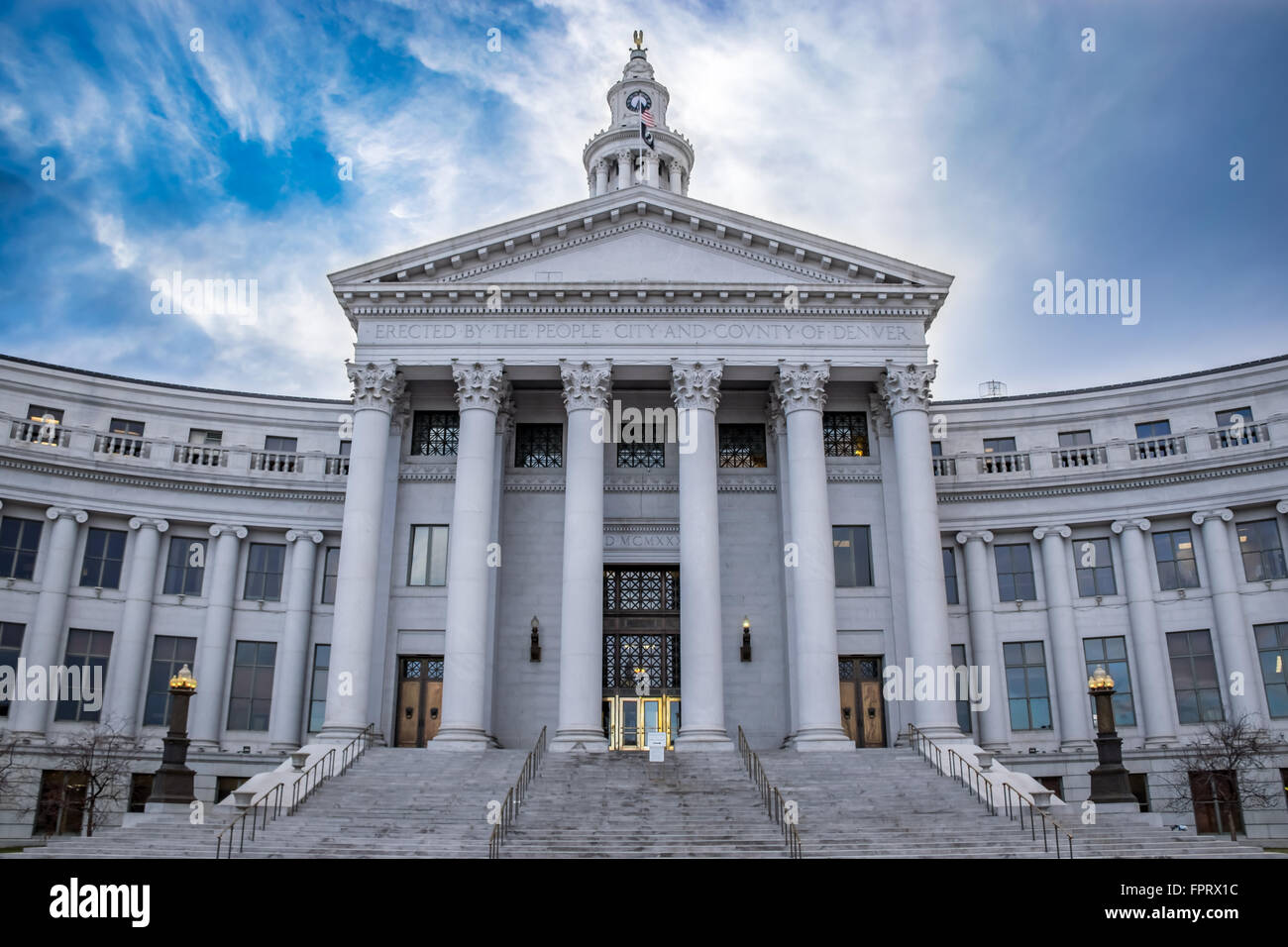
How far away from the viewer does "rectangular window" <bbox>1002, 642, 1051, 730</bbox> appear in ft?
126

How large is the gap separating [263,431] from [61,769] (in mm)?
16152

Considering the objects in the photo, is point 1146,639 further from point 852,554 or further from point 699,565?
point 699,565

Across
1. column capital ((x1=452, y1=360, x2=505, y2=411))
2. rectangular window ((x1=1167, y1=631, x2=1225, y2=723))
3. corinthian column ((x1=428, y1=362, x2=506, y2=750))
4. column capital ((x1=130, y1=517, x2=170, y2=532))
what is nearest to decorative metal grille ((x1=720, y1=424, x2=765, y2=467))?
corinthian column ((x1=428, y1=362, x2=506, y2=750))

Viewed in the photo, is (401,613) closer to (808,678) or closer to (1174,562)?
(808,678)

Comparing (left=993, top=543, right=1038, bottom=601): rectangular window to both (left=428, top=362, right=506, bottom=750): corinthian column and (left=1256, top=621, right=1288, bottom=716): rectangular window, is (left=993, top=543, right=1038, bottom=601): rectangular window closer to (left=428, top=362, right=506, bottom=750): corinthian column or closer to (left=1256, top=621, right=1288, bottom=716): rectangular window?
(left=1256, top=621, right=1288, bottom=716): rectangular window

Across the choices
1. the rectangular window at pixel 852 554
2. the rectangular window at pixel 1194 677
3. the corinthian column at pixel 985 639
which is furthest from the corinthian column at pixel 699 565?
the rectangular window at pixel 1194 677

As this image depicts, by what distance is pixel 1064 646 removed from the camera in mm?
38500

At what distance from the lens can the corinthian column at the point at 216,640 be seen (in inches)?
1474

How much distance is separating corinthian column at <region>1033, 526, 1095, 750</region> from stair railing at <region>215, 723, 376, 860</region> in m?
23.2

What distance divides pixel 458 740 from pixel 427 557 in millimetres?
7477

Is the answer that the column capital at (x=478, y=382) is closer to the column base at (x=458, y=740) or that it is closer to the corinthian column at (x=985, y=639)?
the column base at (x=458, y=740)

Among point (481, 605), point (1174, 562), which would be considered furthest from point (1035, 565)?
point (481, 605)

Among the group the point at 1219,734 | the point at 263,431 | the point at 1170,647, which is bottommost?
the point at 1219,734

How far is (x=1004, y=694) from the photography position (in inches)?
1518
